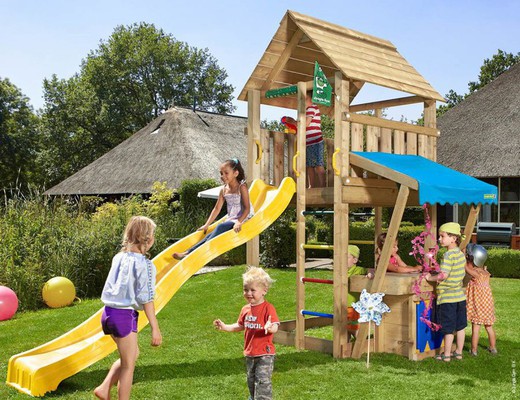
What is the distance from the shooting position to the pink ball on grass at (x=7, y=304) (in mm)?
11086

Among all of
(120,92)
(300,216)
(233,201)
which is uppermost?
(120,92)

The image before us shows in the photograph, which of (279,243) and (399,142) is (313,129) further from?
(279,243)

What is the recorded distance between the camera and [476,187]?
832 centimetres

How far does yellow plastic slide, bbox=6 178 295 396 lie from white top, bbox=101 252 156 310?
1.30 metres

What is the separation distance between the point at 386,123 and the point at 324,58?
1.72m

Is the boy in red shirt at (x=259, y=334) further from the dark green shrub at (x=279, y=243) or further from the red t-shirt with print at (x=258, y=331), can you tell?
the dark green shrub at (x=279, y=243)

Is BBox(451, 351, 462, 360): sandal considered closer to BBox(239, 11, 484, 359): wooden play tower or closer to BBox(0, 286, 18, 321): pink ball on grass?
BBox(239, 11, 484, 359): wooden play tower

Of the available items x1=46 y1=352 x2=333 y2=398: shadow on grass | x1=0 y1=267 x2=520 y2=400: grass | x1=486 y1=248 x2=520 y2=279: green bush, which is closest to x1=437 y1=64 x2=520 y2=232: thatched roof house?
x1=486 y1=248 x2=520 y2=279: green bush

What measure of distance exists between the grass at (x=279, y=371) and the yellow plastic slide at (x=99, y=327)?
0.19 m

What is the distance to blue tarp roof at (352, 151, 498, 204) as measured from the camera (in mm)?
7539

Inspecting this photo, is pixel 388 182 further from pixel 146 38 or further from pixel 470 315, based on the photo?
pixel 146 38

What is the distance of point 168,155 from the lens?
28391 mm

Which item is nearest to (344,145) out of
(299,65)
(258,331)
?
(299,65)

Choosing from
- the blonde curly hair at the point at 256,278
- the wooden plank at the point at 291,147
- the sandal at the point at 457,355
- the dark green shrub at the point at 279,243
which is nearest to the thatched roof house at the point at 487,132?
the dark green shrub at the point at 279,243
